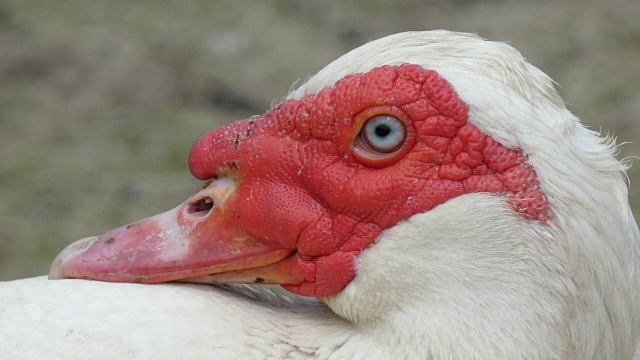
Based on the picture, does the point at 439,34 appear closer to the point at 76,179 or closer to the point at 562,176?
the point at 562,176

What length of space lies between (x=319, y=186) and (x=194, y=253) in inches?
17.8

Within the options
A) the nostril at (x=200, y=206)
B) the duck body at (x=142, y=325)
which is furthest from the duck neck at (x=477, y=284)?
the nostril at (x=200, y=206)

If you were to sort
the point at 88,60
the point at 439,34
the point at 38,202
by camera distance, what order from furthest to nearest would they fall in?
1. the point at 88,60
2. the point at 38,202
3. the point at 439,34

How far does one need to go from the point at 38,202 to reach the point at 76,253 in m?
4.14

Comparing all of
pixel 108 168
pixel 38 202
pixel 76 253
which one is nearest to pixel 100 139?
pixel 108 168

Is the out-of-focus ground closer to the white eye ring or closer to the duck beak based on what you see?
the duck beak

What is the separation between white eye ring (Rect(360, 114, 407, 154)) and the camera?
2734 millimetres

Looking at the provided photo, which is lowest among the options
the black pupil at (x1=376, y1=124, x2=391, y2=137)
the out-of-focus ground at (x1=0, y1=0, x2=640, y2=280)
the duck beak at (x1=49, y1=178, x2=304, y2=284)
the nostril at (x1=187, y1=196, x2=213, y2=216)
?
the duck beak at (x1=49, y1=178, x2=304, y2=284)

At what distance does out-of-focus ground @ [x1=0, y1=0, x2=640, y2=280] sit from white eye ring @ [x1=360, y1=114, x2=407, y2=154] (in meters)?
4.22

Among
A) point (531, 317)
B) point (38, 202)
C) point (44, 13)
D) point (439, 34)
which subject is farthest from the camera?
point (44, 13)

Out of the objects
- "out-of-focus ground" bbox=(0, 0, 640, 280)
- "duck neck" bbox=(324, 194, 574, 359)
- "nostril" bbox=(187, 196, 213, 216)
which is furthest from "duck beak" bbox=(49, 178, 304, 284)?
"out-of-focus ground" bbox=(0, 0, 640, 280)

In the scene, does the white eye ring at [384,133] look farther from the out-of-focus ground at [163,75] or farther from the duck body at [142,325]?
the out-of-focus ground at [163,75]

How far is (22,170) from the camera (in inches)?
293

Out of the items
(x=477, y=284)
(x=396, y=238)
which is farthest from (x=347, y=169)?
(x=477, y=284)
